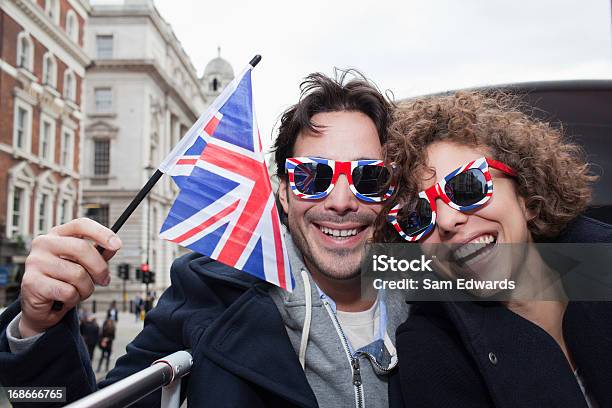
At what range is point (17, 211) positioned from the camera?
23.2 m

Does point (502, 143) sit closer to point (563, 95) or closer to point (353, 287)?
point (353, 287)

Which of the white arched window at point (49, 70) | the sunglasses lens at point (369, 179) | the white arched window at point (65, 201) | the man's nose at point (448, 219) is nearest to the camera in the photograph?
the man's nose at point (448, 219)

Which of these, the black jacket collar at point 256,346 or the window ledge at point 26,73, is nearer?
the black jacket collar at point 256,346

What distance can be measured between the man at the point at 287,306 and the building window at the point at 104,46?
146 feet

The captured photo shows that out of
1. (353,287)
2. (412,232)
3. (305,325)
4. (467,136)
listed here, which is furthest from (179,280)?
(467,136)

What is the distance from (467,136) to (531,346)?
2.11ft

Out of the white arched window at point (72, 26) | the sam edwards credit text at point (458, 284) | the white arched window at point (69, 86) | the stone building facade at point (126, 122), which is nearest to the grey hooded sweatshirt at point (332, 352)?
the sam edwards credit text at point (458, 284)

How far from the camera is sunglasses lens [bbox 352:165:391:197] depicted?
2.02m

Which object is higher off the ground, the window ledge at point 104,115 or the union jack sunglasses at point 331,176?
the window ledge at point 104,115

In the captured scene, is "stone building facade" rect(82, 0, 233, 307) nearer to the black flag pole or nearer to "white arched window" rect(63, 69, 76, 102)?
"white arched window" rect(63, 69, 76, 102)

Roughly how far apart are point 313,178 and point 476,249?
0.74 meters

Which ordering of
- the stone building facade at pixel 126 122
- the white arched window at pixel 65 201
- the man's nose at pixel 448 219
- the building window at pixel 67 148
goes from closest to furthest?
the man's nose at pixel 448 219, the white arched window at pixel 65 201, the building window at pixel 67 148, the stone building facade at pixel 126 122

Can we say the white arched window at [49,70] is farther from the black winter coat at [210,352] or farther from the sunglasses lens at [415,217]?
the sunglasses lens at [415,217]

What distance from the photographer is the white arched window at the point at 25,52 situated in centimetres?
2370
